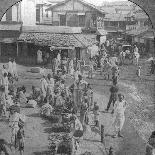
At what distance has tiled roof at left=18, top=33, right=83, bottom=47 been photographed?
15367 millimetres

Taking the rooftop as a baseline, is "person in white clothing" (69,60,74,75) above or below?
below

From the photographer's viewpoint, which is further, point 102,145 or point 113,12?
point 113,12

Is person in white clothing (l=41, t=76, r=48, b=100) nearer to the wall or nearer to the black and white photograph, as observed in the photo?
the black and white photograph

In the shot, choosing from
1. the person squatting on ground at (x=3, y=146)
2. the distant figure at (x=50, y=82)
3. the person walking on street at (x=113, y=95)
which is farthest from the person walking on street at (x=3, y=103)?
the person walking on street at (x=113, y=95)

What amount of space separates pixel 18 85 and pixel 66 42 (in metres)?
3.25

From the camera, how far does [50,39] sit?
16.0 metres

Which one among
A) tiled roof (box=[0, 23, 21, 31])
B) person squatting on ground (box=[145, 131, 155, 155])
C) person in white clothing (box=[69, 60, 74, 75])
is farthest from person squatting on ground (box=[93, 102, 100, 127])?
tiled roof (box=[0, 23, 21, 31])

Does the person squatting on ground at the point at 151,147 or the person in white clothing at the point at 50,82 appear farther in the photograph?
the person in white clothing at the point at 50,82

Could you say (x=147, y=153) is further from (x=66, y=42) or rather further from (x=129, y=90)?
(x=66, y=42)

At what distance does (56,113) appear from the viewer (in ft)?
45.5

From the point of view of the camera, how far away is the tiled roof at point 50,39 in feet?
50.4

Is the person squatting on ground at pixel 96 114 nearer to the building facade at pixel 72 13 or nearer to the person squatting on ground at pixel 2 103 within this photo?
the person squatting on ground at pixel 2 103

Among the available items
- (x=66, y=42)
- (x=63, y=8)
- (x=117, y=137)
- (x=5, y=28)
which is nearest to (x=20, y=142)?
(x=117, y=137)

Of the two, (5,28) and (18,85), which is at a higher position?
(5,28)
